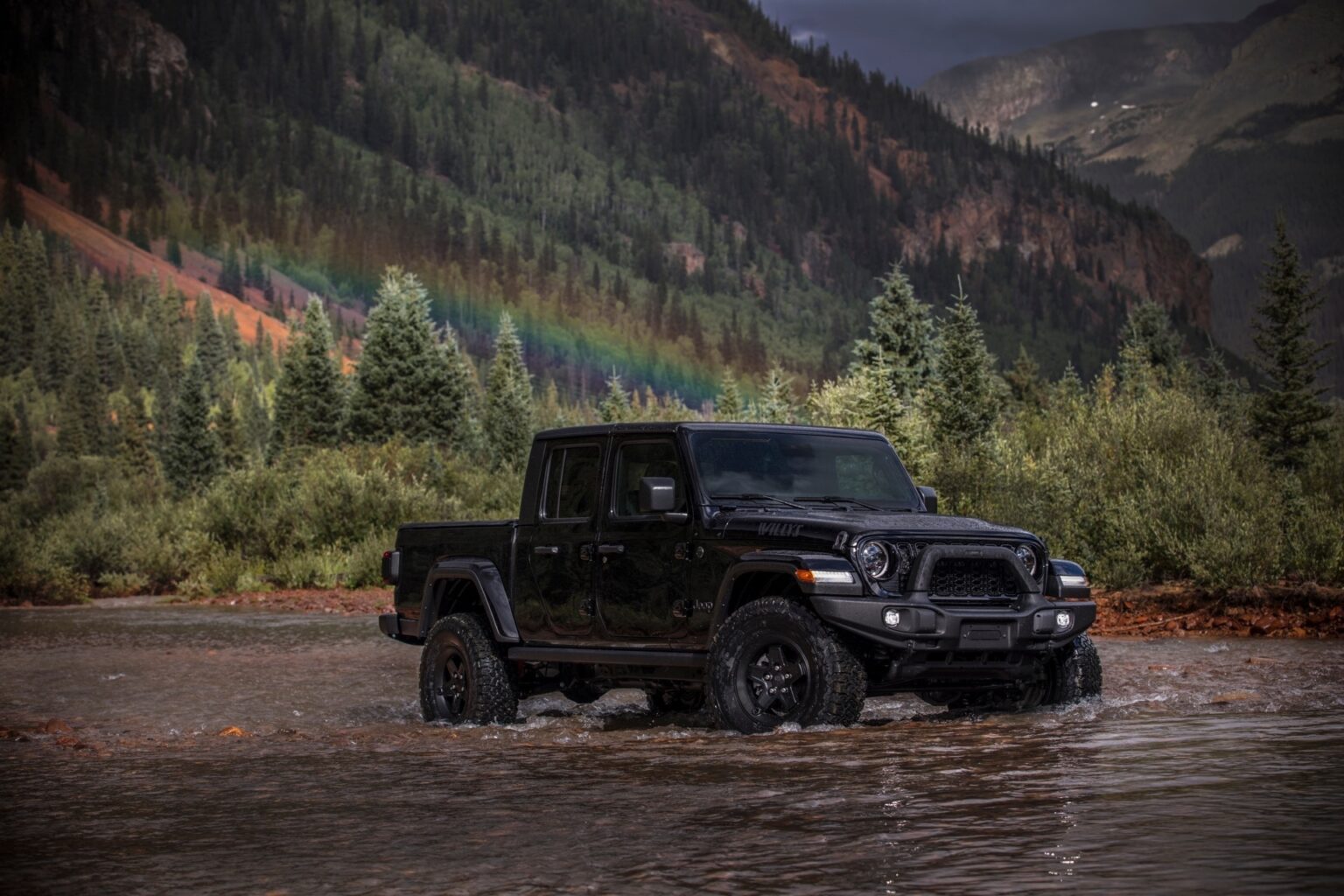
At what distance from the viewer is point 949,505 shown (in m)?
30.2

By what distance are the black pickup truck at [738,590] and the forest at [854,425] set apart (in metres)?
8.27

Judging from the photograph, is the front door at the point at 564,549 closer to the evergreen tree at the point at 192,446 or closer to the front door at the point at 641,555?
the front door at the point at 641,555

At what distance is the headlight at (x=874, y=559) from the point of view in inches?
401

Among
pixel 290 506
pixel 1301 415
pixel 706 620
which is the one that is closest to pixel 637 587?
pixel 706 620

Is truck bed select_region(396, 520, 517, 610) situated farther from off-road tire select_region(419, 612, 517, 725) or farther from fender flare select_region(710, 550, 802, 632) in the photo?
fender flare select_region(710, 550, 802, 632)

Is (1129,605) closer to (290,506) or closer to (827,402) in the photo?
(290,506)

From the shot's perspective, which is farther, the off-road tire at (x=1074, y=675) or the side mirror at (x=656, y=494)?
the off-road tire at (x=1074, y=675)

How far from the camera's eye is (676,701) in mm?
13109

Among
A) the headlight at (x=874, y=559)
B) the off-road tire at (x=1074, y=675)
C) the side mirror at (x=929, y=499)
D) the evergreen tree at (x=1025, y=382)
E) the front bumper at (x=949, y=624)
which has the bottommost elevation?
the off-road tire at (x=1074, y=675)

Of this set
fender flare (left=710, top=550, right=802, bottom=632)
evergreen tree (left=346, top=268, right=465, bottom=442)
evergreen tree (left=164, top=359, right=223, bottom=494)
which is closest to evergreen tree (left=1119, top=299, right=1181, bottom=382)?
evergreen tree (left=346, top=268, right=465, bottom=442)

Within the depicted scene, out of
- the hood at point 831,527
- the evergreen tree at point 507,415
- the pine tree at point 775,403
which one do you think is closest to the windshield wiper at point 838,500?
the hood at point 831,527

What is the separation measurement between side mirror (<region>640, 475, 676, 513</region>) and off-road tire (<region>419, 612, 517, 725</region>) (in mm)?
2146

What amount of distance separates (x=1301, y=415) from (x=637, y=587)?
5910 centimetres

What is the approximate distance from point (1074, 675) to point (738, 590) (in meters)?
2.48
